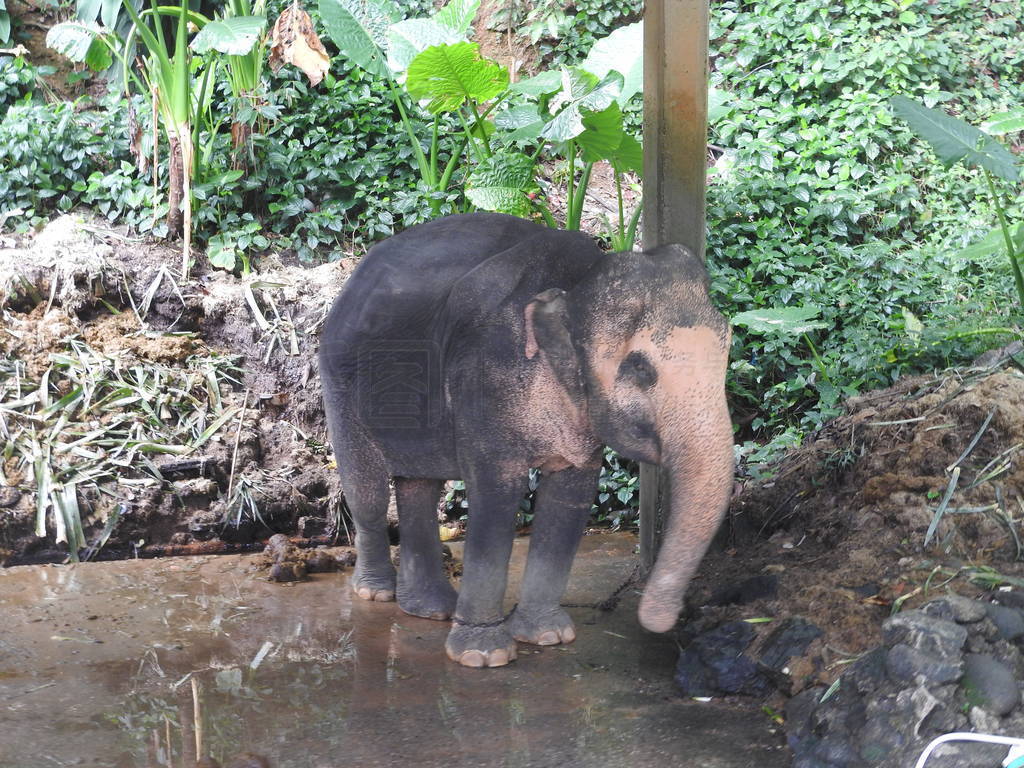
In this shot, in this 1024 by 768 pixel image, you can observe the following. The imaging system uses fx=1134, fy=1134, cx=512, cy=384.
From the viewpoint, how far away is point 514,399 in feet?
13.7

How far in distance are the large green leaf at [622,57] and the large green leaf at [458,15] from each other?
0.87m

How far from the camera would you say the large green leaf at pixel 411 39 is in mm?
7164

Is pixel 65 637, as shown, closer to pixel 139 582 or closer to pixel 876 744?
pixel 139 582

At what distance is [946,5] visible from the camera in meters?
9.35

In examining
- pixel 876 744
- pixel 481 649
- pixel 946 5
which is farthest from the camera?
pixel 946 5

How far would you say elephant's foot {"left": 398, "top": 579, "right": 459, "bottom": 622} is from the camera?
4.96 meters

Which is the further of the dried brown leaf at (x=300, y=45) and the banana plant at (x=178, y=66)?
the dried brown leaf at (x=300, y=45)

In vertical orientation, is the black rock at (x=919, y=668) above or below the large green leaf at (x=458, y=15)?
below

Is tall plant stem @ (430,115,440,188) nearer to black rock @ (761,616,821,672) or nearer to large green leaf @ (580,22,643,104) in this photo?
large green leaf @ (580,22,643,104)

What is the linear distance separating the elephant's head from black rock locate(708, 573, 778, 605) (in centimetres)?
62

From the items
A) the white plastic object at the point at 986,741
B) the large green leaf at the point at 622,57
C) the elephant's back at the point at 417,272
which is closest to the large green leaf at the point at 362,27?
the large green leaf at the point at 622,57

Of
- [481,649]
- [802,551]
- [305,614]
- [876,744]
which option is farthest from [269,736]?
[802,551]

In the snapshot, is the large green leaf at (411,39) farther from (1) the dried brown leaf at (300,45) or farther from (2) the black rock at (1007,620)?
(2) the black rock at (1007,620)

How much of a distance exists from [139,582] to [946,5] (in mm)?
7814
